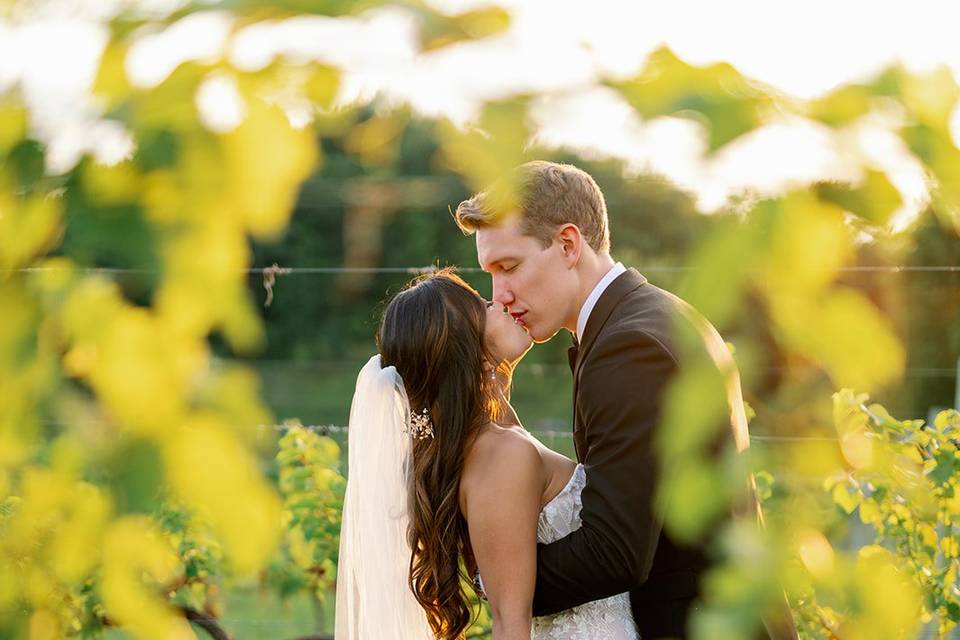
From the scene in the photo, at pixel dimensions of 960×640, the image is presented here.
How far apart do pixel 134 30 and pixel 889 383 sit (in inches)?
21.5

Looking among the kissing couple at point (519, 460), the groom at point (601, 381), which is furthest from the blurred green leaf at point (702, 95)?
the kissing couple at point (519, 460)

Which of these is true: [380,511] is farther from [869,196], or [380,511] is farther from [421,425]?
[869,196]

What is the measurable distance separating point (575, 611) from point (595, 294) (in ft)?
2.79

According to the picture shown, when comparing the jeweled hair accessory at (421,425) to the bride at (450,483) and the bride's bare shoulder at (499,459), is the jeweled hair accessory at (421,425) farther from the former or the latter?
the bride's bare shoulder at (499,459)

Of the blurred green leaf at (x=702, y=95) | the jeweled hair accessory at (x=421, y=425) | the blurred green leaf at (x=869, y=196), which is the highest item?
the blurred green leaf at (x=702, y=95)

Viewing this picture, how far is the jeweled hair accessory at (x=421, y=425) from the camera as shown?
315 centimetres

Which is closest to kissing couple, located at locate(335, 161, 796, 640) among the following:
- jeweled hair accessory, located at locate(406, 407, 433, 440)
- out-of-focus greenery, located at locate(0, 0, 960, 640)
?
jeweled hair accessory, located at locate(406, 407, 433, 440)

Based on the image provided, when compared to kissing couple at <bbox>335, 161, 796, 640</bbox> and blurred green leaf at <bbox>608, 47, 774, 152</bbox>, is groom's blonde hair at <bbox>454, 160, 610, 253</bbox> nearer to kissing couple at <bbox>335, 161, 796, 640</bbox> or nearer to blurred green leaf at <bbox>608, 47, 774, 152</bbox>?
kissing couple at <bbox>335, 161, 796, 640</bbox>

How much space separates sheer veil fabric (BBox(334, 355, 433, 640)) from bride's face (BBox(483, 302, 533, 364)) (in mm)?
272

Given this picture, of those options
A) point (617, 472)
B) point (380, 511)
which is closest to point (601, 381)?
point (617, 472)

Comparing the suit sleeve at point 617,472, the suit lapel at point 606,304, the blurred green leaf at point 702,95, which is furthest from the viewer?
the suit lapel at point 606,304

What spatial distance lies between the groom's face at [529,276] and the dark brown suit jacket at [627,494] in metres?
0.24

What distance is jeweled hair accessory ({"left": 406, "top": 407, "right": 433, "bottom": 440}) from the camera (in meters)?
3.15

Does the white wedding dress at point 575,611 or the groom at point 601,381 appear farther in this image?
the white wedding dress at point 575,611
